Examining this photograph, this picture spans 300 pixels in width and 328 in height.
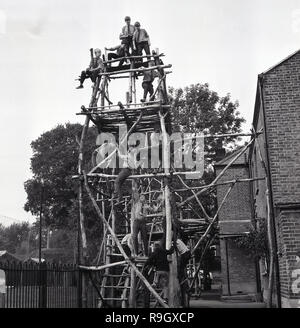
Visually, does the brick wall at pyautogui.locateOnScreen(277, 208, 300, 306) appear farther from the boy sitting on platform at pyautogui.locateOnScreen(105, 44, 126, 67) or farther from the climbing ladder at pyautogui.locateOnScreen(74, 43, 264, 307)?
the boy sitting on platform at pyautogui.locateOnScreen(105, 44, 126, 67)

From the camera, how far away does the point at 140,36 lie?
41.2 ft

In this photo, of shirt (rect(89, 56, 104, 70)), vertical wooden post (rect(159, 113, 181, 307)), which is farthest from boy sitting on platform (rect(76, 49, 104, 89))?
vertical wooden post (rect(159, 113, 181, 307))

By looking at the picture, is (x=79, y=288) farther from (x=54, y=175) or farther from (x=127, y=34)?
(x=54, y=175)

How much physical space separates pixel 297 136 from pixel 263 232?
221 inches

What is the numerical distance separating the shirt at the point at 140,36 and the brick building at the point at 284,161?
3.39m

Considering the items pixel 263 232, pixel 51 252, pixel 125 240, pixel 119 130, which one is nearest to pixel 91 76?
pixel 119 130

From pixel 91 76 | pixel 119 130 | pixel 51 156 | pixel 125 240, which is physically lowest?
pixel 125 240

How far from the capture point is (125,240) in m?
12.7

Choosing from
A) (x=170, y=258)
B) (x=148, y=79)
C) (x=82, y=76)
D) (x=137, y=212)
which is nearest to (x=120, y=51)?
(x=148, y=79)

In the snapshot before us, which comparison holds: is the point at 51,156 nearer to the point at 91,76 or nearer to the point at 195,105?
the point at 195,105

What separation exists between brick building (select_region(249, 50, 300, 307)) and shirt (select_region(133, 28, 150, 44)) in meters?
3.39

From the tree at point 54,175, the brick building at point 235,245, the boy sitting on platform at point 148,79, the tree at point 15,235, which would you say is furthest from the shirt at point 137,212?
the tree at point 15,235

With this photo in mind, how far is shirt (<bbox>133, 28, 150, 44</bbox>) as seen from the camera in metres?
12.5
